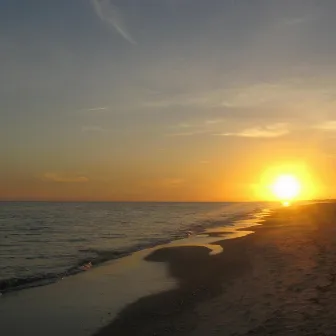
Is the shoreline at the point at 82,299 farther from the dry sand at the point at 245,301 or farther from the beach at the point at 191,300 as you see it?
the dry sand at the point at 245,301

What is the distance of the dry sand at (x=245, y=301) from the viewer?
1064 cm

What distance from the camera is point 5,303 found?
50.3ft

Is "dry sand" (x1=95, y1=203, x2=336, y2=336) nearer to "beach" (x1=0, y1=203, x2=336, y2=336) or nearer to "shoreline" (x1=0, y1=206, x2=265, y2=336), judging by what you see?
"beach" (x1=0, y1=203, x2=336, y2=336)

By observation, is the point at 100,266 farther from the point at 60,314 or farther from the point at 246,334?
the point at 246,334

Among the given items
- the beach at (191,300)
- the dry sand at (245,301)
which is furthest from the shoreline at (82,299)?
the dry sand at (245,301)

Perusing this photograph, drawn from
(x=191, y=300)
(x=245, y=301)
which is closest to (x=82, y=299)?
(x=191, y=300)

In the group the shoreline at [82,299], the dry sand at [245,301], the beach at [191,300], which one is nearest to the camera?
the dry sand at [245,301]

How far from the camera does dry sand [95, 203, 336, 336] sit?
10.6m

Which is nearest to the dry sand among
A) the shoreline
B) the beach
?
the beach

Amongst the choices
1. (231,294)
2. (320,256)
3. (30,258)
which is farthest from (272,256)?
(30,258)

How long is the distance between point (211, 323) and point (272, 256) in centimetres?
1250

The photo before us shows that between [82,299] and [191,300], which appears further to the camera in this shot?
[82,299]

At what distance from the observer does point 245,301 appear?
43.6 feet

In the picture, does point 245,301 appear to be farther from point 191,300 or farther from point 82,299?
point 82,299
